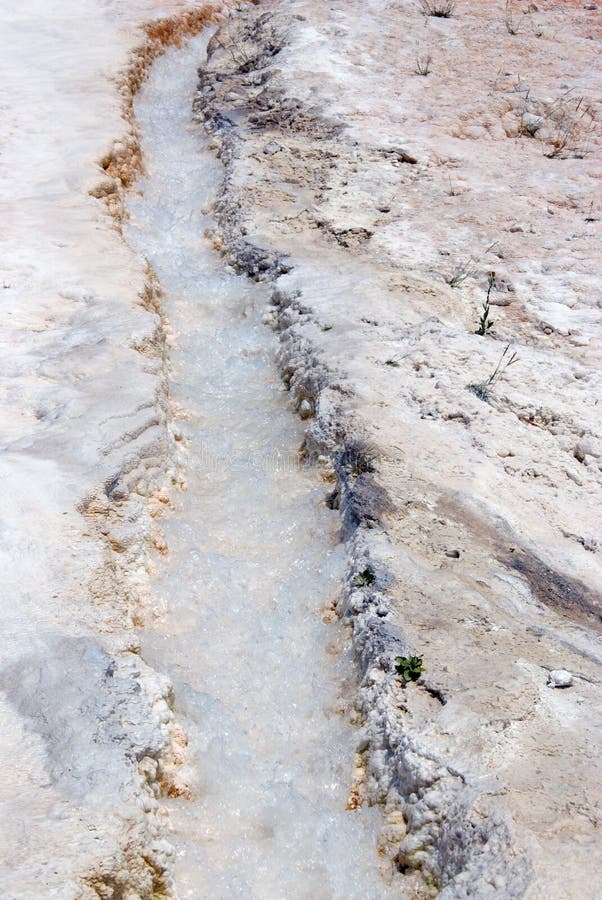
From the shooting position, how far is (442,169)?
6750mm

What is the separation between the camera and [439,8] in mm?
9594

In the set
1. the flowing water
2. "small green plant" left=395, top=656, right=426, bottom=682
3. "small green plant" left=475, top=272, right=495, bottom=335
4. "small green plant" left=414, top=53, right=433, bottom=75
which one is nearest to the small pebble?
"small green plant" left=395, top=656, right=426, bottom=682

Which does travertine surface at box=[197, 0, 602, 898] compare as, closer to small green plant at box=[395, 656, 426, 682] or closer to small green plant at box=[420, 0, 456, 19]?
small green plant at box=[395, 656, 426, 682]

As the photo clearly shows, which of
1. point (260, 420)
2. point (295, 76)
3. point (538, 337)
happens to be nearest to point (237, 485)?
point (260, 420)

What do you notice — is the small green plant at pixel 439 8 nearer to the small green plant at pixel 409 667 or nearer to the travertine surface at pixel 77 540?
the travertine surface at pixel 77 540

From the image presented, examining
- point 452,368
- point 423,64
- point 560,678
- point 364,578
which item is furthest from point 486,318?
point 423,64

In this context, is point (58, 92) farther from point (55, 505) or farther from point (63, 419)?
point (55, 505)

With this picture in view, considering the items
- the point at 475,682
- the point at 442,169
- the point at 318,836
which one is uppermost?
the point at 442,169

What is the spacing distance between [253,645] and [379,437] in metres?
1.24

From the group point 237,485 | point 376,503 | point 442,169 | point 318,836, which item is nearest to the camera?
point 318,836

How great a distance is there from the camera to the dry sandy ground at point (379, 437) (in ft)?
7.36

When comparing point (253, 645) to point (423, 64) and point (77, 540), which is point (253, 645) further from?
point (423, 64)

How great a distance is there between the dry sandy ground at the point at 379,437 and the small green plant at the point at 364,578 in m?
0.03

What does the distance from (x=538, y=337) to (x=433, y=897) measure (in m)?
3.56
